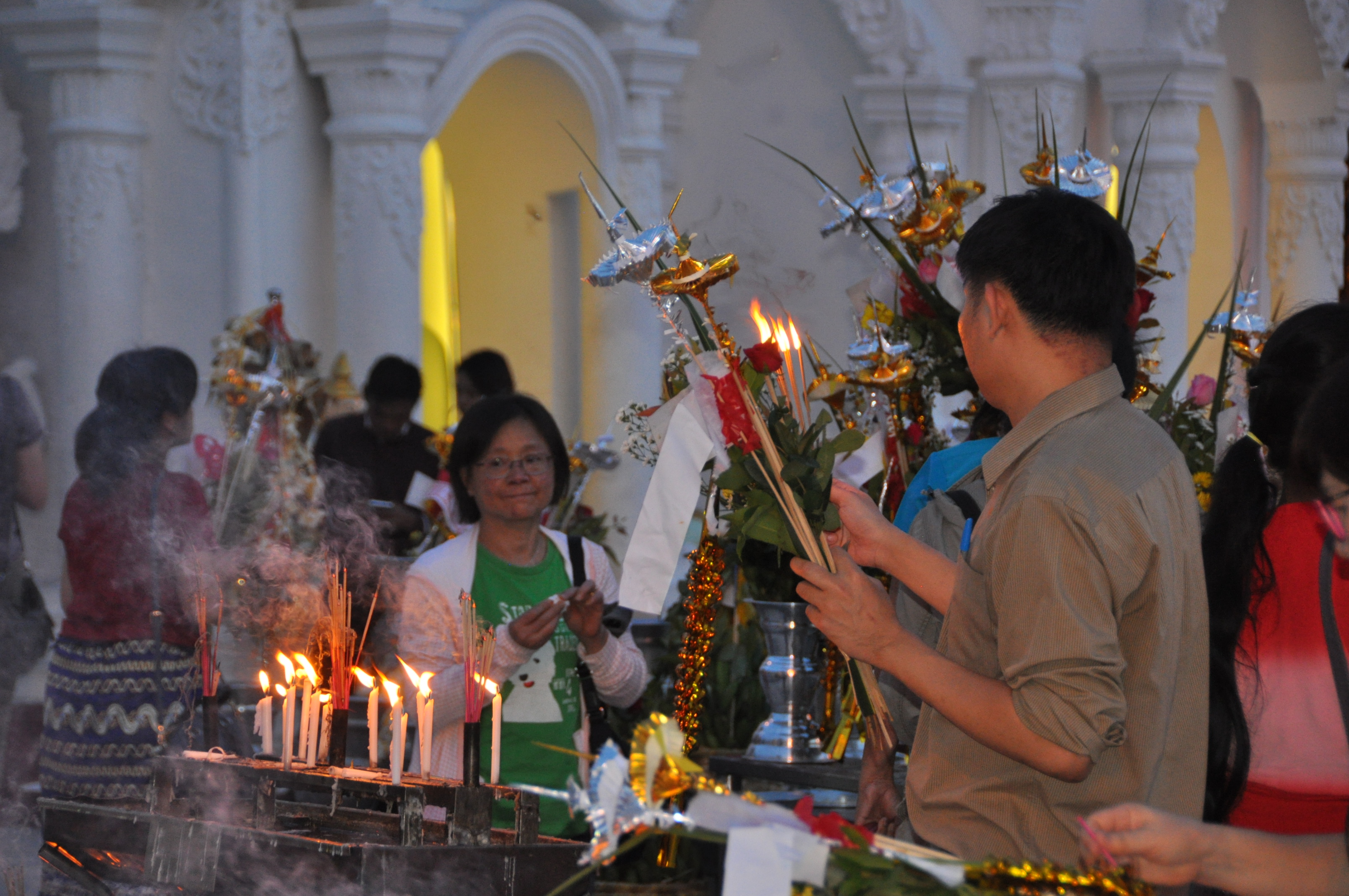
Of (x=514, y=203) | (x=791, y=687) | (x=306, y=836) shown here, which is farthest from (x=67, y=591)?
(x=514, y=203)

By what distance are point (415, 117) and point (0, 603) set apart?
318 cm

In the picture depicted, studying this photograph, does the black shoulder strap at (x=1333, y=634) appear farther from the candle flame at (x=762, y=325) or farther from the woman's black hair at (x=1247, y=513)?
the candle flame at (x=762, y=325)

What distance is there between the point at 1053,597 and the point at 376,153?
17.2 ft

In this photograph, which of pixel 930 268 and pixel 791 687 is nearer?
pixel 791 687

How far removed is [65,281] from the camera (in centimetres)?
611

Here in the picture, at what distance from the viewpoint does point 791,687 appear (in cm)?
327

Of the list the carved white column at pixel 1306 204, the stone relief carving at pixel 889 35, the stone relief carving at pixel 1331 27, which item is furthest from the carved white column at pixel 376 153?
the carved white column at pixel 1306 204

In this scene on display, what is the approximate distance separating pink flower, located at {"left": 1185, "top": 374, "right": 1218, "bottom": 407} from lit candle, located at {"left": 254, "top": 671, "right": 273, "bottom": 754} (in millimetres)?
2425

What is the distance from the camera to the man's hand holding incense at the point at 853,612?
1812mm

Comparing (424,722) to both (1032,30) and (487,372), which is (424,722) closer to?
(487,372)

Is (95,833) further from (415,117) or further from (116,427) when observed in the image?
(415,117)

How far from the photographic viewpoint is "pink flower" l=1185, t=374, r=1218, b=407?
4.05 m

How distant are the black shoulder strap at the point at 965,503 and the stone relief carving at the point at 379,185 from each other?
441 centimetres

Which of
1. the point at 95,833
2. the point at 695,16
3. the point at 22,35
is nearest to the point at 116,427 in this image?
the point at 95,833
